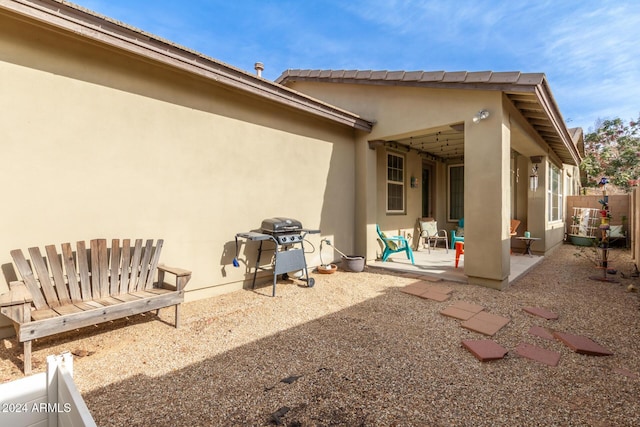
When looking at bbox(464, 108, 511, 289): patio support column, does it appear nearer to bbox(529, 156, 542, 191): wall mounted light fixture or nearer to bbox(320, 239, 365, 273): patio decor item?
bbox(320, 239, 365, 273): patio decor item

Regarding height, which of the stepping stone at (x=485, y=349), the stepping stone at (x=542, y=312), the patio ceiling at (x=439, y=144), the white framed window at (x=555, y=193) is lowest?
the stepping stone at (x=542, y=312)

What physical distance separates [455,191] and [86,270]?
9838mm

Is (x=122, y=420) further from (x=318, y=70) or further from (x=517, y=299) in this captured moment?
(x=318, y=70)

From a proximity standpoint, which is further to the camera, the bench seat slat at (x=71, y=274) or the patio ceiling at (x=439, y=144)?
the patio ceiling at (x=439, y=144)

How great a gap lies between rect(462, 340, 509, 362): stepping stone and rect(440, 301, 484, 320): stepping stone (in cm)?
69

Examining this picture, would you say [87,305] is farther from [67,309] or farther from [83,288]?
[83,288]

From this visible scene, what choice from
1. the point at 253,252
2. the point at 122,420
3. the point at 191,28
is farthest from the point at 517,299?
the point at 191,28

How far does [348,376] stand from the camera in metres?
2.33

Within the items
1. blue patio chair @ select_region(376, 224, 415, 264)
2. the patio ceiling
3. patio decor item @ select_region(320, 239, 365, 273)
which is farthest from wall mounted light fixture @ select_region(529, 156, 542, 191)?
patio decor item @ select_region(320, 239, 365, 273)

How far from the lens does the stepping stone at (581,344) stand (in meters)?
2.72

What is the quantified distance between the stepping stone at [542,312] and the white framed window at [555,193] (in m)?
6.18

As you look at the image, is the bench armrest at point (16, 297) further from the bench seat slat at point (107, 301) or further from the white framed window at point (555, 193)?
the white framed window at point (555, 193)

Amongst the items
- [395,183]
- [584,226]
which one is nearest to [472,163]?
[395,183]

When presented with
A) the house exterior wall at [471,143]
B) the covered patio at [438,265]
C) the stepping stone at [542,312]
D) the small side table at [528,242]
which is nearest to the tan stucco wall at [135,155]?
the house exterior wall at [471,143]
